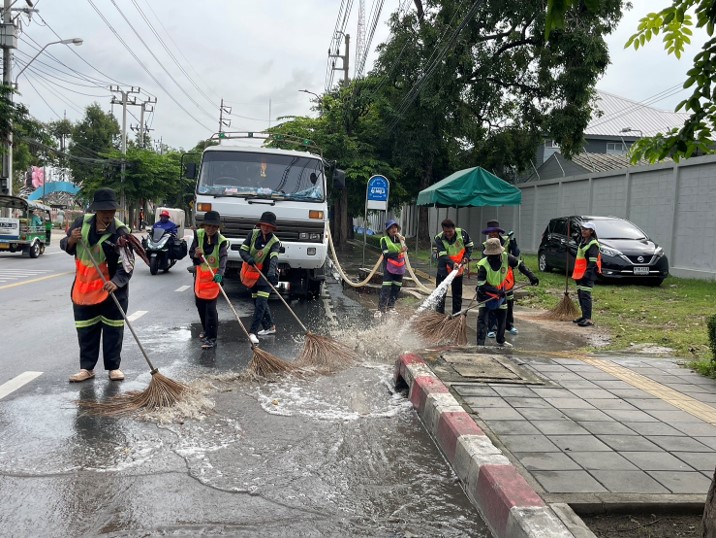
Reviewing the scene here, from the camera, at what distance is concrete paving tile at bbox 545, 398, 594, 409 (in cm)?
507

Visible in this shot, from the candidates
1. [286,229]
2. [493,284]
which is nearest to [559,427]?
[493,284]

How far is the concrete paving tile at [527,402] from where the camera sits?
5.02 meters

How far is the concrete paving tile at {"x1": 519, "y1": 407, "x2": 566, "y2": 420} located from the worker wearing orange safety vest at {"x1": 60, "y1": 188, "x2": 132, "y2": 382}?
11.8 ft

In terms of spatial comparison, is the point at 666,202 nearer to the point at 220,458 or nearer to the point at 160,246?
the point at 160,246

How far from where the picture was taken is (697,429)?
4.60 metres

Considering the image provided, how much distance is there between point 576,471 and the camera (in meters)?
3.74

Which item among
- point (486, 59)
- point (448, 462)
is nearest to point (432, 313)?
point (448, 462)

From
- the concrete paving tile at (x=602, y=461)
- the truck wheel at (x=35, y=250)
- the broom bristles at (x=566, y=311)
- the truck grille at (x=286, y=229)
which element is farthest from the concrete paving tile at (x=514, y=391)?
the truck wheel at (x=35, y=250)

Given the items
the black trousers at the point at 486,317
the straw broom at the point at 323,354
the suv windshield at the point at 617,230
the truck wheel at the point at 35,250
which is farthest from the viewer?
the truck wheel at the point at 35,250

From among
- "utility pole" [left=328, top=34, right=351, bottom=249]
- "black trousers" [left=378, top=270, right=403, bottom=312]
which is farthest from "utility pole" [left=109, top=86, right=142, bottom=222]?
"black trousers" [left=378, top=270, right=403, bottom=312]

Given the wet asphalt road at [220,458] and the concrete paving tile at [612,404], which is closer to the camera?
the wet asphalt road at [220,458]

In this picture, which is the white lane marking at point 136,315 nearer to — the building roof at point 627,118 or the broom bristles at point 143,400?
the broom bristles at point 143,400

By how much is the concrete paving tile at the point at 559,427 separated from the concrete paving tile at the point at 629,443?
0.16 m

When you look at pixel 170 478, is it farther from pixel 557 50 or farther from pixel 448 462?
pixel 557 50
